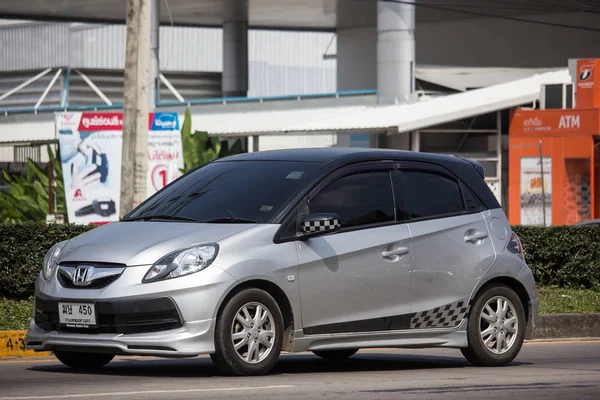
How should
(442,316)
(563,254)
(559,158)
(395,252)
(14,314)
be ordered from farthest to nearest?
1. (559,158)
2. (563,254)
3. (14,314)
4. (442,316)
5. (395,252)

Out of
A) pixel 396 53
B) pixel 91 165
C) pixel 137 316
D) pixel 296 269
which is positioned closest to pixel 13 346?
pixel 137 316

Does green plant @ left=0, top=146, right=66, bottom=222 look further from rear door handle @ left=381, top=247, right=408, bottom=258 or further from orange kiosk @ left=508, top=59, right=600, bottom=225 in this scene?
rear door handle @ left=381, top=247, right=408, bottom=258

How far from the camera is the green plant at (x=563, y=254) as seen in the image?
17.7 metres

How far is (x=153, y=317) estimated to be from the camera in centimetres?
892

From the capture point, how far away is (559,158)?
31422mm

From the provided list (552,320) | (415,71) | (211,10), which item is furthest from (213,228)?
(211,10)

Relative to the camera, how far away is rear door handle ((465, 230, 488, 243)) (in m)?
10.6

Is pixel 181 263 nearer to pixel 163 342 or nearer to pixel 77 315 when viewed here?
pixel 163 342

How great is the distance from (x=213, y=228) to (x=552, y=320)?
6.72 metres

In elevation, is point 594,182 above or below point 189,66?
below

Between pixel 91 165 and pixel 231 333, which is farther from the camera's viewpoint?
pixel 91 165

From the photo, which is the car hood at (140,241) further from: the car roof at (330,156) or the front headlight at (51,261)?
the car roof at (330,156)

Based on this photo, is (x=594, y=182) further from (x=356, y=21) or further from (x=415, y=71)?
(x=356, y=21)

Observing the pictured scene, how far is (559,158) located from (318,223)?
2277 cm
